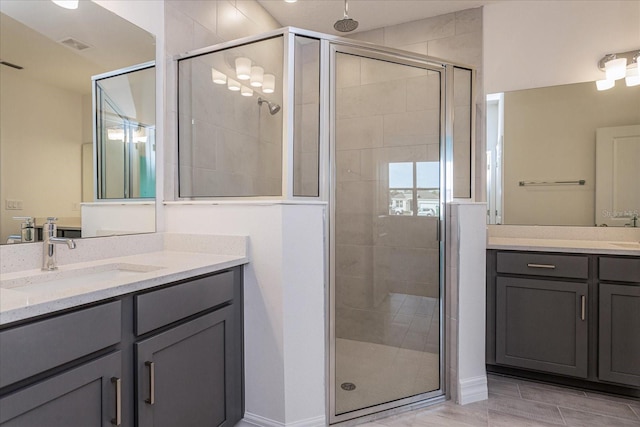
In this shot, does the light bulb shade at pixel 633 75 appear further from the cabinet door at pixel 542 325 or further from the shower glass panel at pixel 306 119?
the shower glass panel at pixel 306 119

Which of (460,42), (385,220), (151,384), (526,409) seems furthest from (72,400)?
(460,42)

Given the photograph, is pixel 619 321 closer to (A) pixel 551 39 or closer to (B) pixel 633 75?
(B) pixel 633 75

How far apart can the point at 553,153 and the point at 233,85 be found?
2359 millimetres

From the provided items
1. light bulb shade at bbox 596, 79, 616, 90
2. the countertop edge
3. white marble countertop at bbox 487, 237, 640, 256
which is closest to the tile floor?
white marble countertop at bbox 487, 237, 640, 256

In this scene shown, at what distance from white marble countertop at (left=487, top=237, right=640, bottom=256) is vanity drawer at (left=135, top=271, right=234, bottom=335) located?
1748 millimetres

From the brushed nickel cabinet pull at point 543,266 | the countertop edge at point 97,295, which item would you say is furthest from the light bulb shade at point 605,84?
the countertop edge at point 97,295

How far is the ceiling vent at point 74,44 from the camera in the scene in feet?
5.04

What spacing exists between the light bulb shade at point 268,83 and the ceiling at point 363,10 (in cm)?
92

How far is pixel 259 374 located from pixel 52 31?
1792mm

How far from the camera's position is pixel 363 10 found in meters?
2.79

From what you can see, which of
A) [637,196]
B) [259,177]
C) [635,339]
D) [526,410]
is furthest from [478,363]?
[259,177]

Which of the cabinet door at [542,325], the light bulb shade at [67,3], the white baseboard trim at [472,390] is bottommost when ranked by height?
the white baseboard trim at [472,390]

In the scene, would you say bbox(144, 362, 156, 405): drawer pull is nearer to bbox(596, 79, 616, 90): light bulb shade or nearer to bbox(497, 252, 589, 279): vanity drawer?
bbox(497, 252, 589, 279): vanity drawer

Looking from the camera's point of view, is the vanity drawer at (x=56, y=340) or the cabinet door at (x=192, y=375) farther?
the cabinet door at (x=192, y=375)
